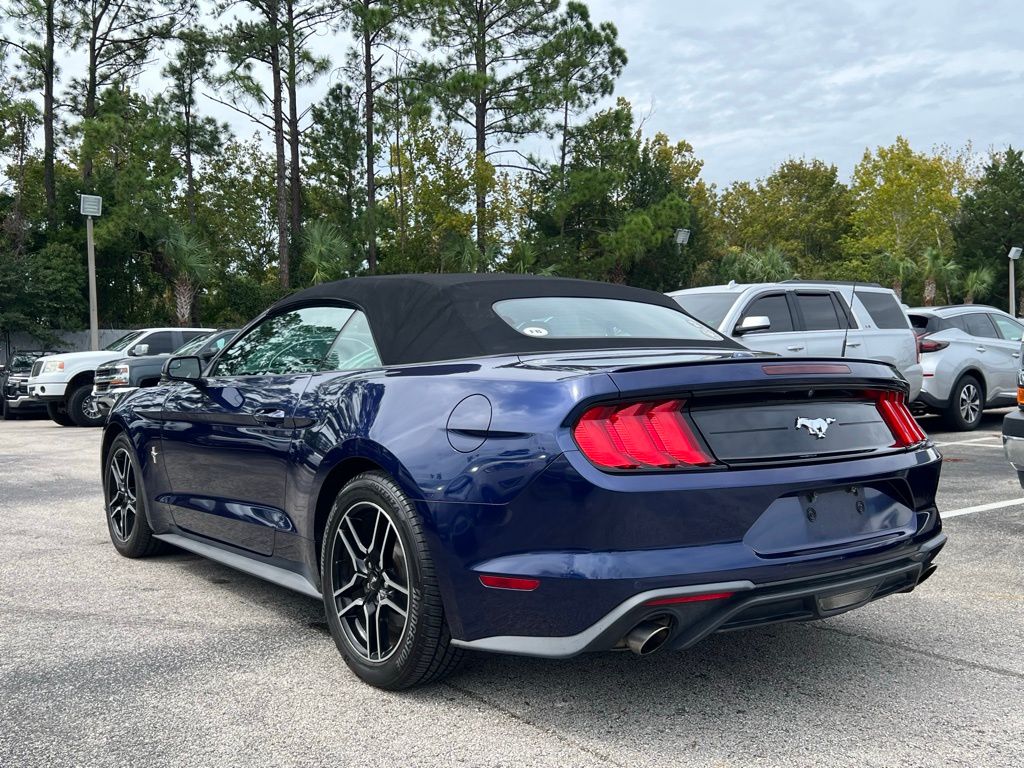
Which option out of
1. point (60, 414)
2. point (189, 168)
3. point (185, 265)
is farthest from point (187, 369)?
point (189, 168)

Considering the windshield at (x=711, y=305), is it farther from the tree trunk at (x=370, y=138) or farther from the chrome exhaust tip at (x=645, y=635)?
the tree trunk at (x=370, y=138)

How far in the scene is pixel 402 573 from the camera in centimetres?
342

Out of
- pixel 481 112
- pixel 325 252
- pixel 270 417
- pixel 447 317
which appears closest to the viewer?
pixel 447 317

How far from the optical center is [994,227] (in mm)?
63281

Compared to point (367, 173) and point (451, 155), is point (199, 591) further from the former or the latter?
point (367, 173)

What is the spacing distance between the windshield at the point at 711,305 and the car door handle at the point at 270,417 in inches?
277

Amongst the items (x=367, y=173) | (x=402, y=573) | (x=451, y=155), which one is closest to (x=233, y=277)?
(x=367, y=173)

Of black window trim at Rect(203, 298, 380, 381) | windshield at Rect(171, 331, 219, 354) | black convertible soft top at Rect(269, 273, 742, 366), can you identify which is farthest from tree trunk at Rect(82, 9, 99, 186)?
black convertible soft top at Rect(269, 273, 742, 366)

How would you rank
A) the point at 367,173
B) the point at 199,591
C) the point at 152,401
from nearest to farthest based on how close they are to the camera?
the point at 199,591 → the point at 152,401 → the point at 367,173

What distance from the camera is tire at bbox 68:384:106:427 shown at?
17.2m

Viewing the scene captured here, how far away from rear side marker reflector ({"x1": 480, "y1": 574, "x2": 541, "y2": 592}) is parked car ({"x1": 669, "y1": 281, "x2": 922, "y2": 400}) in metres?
7.48

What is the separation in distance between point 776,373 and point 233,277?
124ft

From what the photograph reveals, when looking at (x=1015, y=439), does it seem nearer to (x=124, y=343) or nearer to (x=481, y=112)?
(x=124, y=343)

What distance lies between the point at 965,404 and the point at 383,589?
11.5 metres
